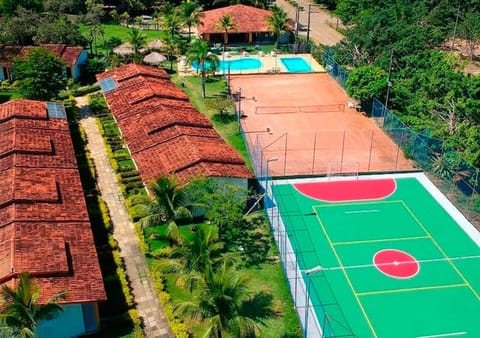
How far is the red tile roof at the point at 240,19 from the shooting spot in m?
74.2

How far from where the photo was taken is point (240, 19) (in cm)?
7550

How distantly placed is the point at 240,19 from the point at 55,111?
35375 mm

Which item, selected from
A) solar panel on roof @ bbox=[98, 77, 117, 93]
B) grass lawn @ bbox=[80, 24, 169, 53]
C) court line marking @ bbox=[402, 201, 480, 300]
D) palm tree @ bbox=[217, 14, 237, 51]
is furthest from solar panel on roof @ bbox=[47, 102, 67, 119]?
palm tree @ bbox=[217, 14, 237, 51]

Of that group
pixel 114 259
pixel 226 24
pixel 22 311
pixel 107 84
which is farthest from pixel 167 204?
pixel 226 24

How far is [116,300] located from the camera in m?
30.5

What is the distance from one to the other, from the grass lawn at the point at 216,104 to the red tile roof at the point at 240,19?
12669 mm

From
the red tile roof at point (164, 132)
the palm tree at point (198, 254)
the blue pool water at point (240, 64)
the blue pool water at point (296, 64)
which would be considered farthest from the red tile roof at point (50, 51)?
the palm tree at point (198, 254)

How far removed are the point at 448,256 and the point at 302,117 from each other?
2202 centimetres

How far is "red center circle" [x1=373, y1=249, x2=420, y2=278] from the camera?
33844 mm

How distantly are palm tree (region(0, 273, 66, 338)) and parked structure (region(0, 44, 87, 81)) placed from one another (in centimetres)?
3936

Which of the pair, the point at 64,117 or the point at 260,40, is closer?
the point at 64,117

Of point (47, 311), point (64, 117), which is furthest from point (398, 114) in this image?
point (47, 311)

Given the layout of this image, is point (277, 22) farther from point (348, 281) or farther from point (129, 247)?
point (348, 281)

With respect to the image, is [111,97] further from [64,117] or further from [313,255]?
[313,255]
